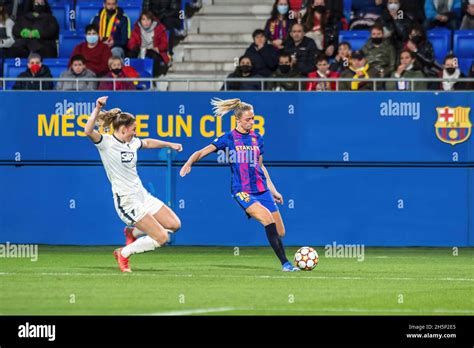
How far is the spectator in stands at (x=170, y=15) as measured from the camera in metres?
25.0

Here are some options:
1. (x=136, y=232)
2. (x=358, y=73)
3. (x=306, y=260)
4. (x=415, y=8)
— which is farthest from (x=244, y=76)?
(x=306, y=260)

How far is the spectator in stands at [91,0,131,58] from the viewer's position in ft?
80.0

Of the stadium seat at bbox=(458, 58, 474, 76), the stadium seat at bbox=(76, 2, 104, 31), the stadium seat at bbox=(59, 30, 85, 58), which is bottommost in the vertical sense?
the stadium seat at bbox=(458, 58, 474, 76)

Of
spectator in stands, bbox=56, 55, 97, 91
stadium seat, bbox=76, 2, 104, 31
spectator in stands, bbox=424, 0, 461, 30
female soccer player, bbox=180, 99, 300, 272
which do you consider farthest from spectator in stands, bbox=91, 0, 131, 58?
female soccer player, bbox=180, 99, 300, 272

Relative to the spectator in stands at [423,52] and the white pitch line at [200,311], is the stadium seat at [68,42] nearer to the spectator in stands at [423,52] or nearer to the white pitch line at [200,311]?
the spectator in stands at [423,52]

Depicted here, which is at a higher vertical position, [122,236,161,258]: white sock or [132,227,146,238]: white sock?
[132,227,146,238]: white sock

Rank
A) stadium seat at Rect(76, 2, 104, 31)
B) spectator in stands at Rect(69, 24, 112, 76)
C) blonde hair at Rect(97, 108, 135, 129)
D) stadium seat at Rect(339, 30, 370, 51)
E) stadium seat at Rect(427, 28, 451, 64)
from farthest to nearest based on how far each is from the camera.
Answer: stadium seat at Rect(76, 2, 104, 31), stadium seat at Rect(339, 30, 370, 51), stadium seat at Rect(427, 28, 451, 64), spectator in stands at Rect(69, 24, 112, 76), blonde hair at Rect(97, 108, 135, 129)

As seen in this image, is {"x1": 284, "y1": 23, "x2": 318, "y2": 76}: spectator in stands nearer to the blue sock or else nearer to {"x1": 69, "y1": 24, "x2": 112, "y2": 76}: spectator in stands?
{"x1": 69, "y1": 24, "x2": 112, "y2": 76}: spectator in stands

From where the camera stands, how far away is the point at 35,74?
23.0 meters

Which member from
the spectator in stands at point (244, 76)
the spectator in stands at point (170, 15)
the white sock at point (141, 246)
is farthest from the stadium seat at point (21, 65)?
the white sock at point (141, 246)

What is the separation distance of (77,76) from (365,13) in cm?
507

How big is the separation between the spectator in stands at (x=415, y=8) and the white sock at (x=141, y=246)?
813 centimetres
